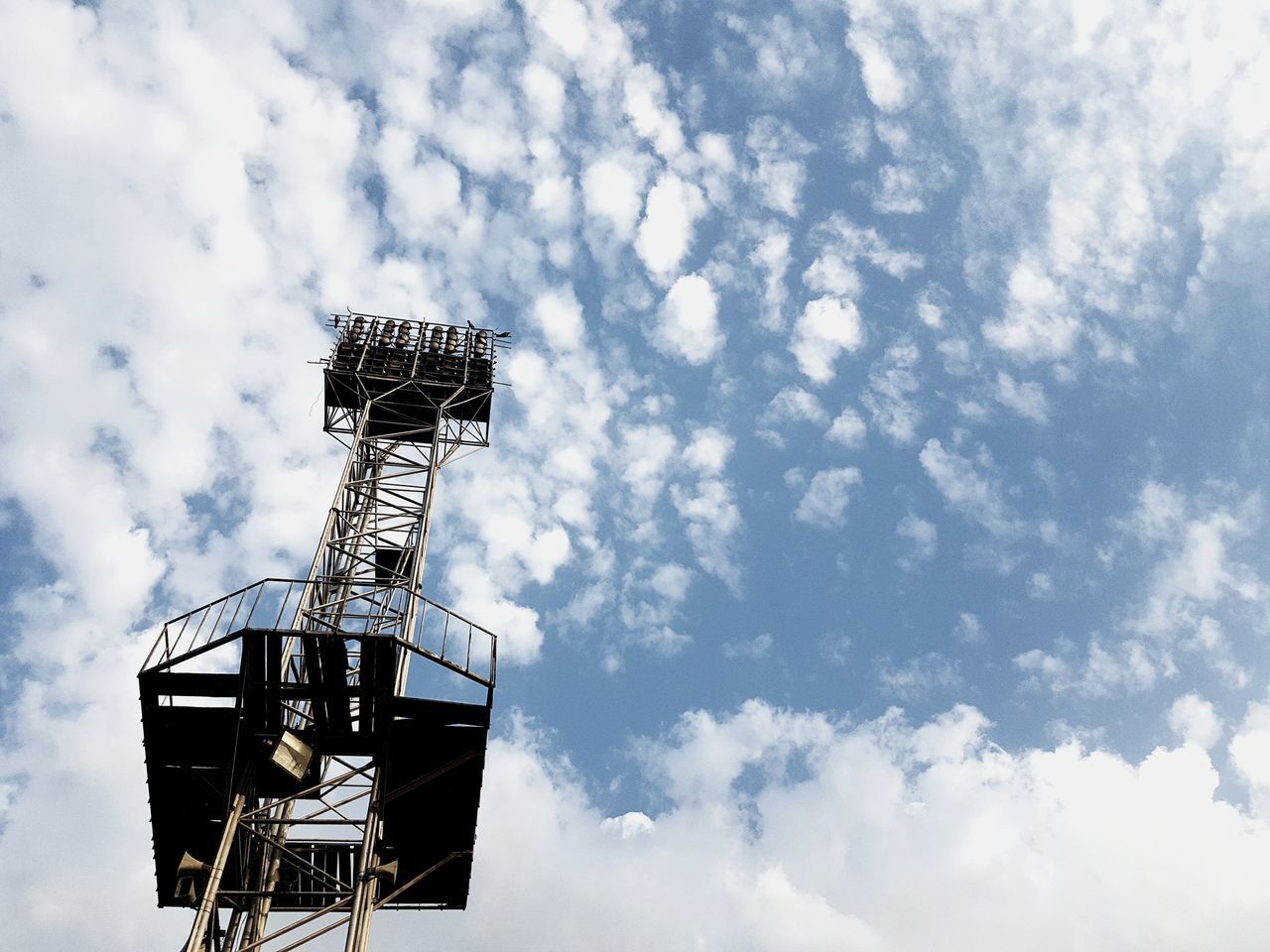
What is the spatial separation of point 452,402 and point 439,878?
39.8 feet

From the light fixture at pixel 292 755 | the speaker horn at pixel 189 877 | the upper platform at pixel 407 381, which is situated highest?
the upper platform at pixel 407 381

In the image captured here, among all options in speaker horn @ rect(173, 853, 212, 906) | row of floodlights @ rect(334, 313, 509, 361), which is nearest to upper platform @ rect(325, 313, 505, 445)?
row of floodlights @ rect(334, 313, 509, 361)

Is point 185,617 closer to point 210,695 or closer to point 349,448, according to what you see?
point 210,695

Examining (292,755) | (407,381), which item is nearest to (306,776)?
(292,755)

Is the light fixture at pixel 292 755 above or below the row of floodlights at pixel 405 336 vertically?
below

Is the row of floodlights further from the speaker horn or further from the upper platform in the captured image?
the speaker horn

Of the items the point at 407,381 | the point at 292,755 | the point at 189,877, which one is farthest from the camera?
the point at 407,381

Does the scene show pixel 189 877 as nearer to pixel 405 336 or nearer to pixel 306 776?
pixel 306 776

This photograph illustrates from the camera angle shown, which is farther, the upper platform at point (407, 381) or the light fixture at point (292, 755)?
the upper platform at point (407, 381)

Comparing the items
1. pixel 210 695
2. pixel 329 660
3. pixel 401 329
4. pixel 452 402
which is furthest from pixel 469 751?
pixel 401 329

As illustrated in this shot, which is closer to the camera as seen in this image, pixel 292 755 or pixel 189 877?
pixel 292 755

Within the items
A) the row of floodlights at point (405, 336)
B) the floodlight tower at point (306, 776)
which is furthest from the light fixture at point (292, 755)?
the row of floodlights at point (405, 336)

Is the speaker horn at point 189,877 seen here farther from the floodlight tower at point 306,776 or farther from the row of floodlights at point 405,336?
the row of floodlights at point 405,336

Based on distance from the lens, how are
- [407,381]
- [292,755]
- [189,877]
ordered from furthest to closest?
[407,381]
[189,877]
[292,755]
